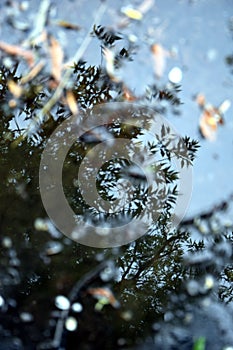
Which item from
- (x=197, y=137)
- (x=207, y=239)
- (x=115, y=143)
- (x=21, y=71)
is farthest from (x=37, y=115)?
(x=207, y=239)

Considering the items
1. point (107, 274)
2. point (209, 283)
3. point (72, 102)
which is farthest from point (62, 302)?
point (72, 102)

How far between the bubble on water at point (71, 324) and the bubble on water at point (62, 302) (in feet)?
0.11

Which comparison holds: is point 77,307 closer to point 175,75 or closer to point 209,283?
point 209,283

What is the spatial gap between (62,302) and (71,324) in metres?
0.07

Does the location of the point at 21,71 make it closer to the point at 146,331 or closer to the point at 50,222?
the point at 50,222

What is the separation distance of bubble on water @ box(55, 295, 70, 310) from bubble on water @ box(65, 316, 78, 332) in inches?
1.3

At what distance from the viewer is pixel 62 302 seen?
955 millimetres

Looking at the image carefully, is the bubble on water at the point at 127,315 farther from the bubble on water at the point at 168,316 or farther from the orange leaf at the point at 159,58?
the orange leaf at the point at 159,58

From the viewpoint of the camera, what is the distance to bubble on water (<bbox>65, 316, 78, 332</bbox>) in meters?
0.90

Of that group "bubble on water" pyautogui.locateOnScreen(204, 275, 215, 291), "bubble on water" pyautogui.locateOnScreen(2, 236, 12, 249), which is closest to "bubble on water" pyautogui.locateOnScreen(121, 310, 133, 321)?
"bubble on water" pyautogui.locateOnScreen(204, 275, 215, 291)

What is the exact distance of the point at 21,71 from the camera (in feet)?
3.70

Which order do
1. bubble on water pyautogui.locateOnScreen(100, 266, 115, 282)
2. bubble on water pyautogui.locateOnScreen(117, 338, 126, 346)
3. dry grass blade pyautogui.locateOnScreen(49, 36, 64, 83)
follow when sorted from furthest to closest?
dry grass blade pyautogui.locateOnScreen(49, 36, 64, 83), bubble on water pyautogui.locateOnScreen(100, 266, 115, 282), bubble on water pyautogui.locateOnScreen(117, 338, 126, 346)

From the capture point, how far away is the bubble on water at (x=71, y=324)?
0.90 m

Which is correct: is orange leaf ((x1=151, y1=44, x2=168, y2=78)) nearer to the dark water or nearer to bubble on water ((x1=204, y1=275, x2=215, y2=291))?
the dark water
